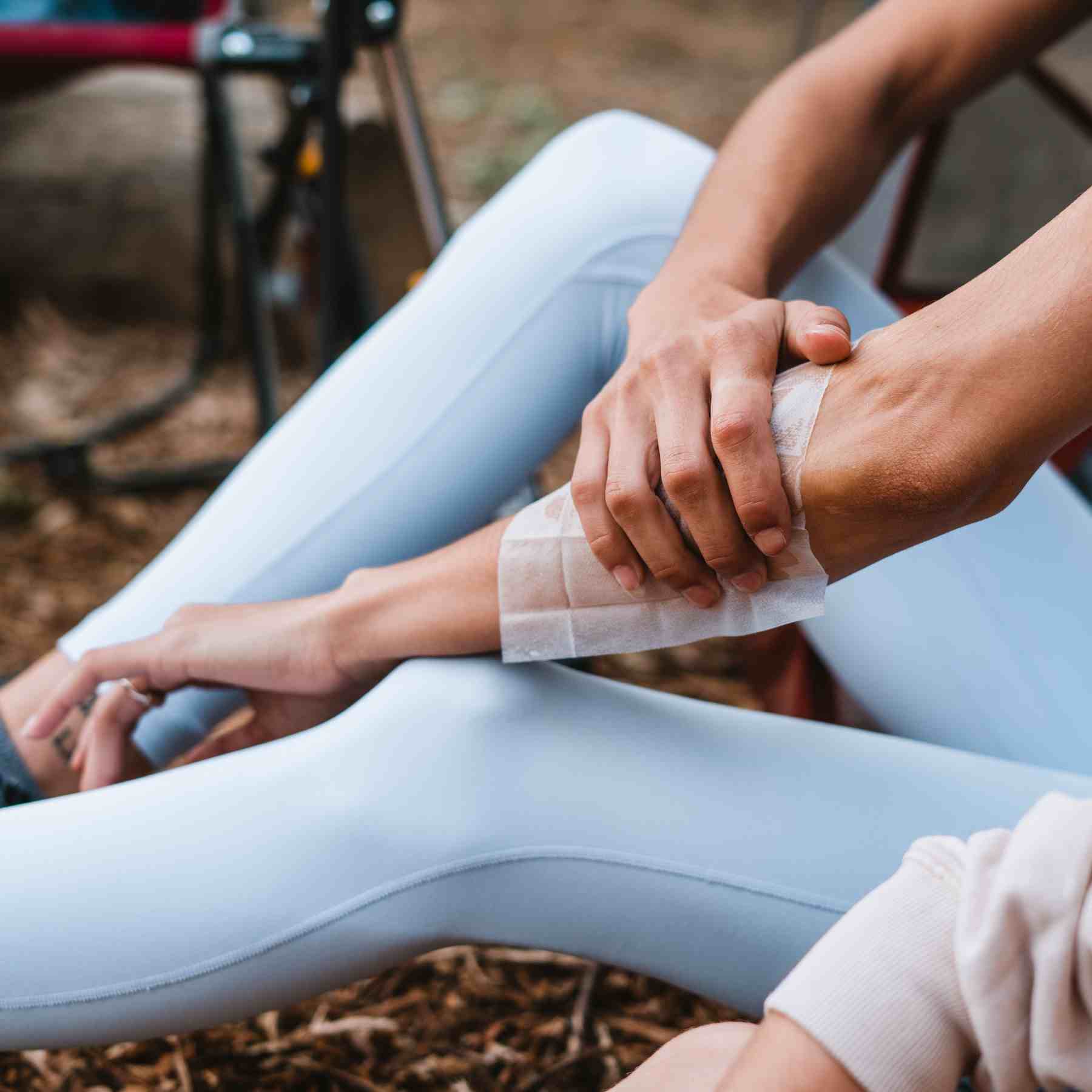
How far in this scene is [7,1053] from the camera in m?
0.89

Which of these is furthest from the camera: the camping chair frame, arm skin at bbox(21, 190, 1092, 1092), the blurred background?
the camping chair frame

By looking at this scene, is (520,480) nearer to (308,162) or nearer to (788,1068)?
(788,1068)

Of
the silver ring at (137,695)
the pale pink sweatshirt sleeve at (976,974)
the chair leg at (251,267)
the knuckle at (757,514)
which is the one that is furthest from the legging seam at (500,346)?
the chair leg at (251,267)

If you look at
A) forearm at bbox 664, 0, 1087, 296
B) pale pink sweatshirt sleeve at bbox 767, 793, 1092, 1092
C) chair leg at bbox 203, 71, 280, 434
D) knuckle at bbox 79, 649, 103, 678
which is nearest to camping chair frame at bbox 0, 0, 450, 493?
chair leg at bbox 203, 71, 280, 434

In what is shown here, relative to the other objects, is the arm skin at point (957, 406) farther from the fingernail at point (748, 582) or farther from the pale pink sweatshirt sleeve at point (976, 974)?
the pale pink sweatshirt sleeve at point (976, 974)

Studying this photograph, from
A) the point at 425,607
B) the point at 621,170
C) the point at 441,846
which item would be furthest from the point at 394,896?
the point at 621,170

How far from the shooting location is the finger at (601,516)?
2.02 feet

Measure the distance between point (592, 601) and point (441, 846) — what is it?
16cm

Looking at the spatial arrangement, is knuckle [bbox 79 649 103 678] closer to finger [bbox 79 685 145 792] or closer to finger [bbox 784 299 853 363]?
finger [bbox 79 685 145 792]

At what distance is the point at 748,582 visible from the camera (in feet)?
1.99

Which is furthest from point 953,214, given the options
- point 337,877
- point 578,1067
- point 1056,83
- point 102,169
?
point 102,169

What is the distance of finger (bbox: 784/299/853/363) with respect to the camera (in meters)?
0.60

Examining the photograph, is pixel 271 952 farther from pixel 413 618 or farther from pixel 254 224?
pixel 254 224

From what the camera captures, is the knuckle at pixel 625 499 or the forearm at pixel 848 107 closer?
the knuckle at pixel 625 499
